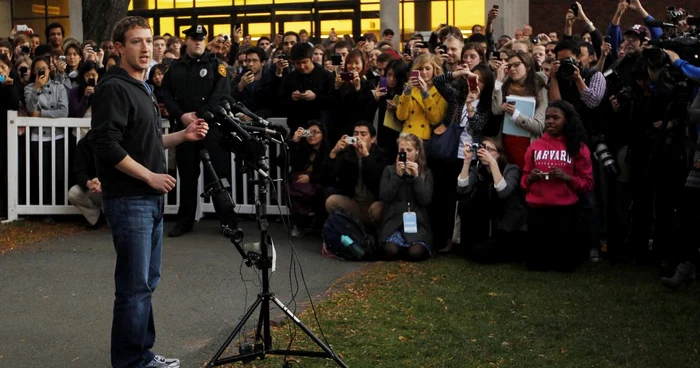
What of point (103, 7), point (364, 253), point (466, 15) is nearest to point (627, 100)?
point (364, 253)

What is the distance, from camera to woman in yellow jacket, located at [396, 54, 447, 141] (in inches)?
408

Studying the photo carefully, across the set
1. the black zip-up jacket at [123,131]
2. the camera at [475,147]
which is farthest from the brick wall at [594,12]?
the black zip-up jacket at [123,131]

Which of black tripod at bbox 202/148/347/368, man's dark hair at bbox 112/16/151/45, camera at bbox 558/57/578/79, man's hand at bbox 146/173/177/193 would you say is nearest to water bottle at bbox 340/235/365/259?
camera at bbox 558/57/578/79

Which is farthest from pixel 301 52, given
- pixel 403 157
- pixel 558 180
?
pixel 558 180

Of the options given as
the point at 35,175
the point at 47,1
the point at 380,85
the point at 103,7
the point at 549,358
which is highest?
the point at 47,1

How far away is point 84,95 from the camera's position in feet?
40.6

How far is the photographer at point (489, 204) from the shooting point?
9.62m

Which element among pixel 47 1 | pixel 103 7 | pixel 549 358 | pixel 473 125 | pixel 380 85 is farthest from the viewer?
pixel 47 1

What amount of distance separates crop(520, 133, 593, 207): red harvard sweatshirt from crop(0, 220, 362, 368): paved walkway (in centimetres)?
182

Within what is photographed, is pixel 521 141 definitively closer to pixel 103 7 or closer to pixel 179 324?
pixel 179 324

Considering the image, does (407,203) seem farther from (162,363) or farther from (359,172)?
(162,363)

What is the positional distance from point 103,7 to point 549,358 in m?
12.9

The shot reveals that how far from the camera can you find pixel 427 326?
23.9ft

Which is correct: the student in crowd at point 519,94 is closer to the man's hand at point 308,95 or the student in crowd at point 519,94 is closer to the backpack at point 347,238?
the backpack at point 347,238
